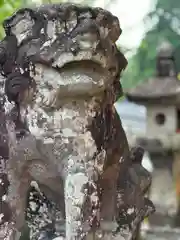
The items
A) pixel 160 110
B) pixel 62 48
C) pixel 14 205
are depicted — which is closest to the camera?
pixel 62 48

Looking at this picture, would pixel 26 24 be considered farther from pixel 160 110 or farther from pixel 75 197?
pixel 160 110

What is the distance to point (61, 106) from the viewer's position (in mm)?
1095

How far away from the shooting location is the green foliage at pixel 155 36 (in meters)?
9.84

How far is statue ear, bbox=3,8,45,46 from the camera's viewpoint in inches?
42.6

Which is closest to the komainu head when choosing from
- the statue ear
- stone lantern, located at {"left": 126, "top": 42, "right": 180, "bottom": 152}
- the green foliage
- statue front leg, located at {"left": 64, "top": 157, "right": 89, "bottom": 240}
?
the statue ear

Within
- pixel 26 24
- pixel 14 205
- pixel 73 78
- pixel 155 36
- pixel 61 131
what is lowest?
pixel 155 36

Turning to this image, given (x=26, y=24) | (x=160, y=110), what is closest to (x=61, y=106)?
(x=26, y=24)

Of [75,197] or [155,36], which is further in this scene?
[155,36]

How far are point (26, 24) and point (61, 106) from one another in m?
0.19

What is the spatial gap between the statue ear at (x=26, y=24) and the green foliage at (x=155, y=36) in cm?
857

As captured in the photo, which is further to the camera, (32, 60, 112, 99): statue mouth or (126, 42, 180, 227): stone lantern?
(126, 42, 180, 227): stone lantern

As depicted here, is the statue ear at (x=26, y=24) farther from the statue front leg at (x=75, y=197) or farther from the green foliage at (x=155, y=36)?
the green foliage at (x=155, y=36)

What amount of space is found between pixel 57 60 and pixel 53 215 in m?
0.44

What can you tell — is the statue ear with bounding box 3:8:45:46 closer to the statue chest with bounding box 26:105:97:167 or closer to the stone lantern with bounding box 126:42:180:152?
the statue chest with bounding box 26:105:97:167
